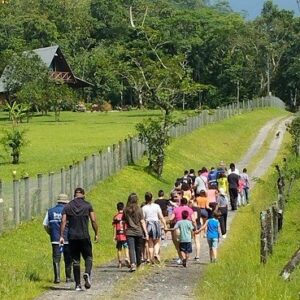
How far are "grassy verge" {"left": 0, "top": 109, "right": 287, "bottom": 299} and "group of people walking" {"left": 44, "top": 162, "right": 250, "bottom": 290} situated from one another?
33.9 inches

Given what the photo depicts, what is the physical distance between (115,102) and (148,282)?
7827 centimetres

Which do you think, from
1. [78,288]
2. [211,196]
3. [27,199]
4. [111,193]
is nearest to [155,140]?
[111,193]

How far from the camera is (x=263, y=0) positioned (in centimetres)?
10956

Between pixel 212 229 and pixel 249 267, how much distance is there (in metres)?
2.50

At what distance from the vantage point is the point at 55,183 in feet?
84.3

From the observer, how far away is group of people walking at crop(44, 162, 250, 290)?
15305mm

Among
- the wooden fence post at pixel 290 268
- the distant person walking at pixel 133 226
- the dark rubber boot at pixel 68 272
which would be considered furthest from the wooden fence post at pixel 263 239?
the dark rubber boot at pixel 68 272

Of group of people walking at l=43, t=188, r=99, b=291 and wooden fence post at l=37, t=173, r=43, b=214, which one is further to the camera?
wooden fence post at l=37, t=173, r=43, b=214

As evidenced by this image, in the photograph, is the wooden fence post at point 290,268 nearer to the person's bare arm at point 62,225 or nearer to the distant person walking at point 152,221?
the person's bare arm at point 62,225

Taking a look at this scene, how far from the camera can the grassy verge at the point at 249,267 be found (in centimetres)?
1428

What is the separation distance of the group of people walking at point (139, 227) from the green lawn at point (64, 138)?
8.38 meters

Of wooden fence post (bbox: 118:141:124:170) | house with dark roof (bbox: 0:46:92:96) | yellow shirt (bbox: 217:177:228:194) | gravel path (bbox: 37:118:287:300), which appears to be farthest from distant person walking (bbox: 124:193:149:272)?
house with dark roof (bbox: 0:46:92:96)

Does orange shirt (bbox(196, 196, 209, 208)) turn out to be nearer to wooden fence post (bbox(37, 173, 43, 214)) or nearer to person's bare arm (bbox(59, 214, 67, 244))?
wooden fence post (bbox(37, 173, 43, 214))

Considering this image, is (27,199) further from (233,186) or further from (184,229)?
(233,186)
